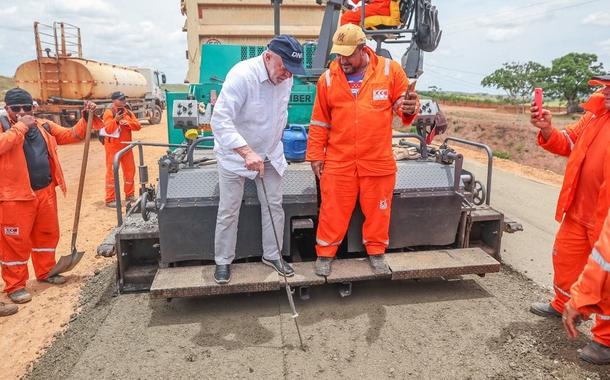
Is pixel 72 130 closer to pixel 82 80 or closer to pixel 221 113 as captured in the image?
pixel 221 113

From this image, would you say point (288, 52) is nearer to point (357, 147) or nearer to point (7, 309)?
point (357, 147)

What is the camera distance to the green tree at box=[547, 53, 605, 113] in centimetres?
3912

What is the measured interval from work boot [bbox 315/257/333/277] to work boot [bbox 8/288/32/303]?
276 centimetres

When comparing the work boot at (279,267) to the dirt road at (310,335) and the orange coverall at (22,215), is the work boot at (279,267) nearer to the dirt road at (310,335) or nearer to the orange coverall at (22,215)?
the dirt road at (310,335)

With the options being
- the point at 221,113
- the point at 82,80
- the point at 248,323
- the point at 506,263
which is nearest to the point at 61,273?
the point at 248,323

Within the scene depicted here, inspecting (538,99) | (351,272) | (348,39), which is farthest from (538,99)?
(351,272)

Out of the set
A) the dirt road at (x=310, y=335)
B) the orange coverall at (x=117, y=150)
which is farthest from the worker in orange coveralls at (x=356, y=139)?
the orange coverall at (x=117, y=150)

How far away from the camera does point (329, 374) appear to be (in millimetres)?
2836

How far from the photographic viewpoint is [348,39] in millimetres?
3307

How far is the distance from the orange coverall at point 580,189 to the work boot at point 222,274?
97.7 inches

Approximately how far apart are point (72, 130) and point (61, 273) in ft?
4.91

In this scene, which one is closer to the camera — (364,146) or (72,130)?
(364,146)

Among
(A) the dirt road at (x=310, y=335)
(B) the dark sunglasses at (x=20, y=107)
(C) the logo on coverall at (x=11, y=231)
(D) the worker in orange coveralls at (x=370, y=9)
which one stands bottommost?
(A) the dirt road at (x=310, y=335)

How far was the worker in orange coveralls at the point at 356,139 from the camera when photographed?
345 centimetres
